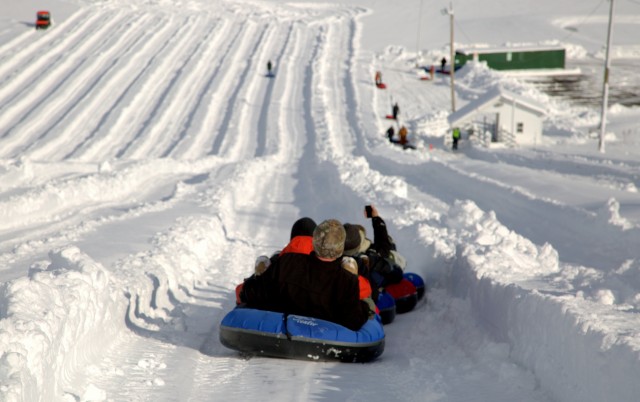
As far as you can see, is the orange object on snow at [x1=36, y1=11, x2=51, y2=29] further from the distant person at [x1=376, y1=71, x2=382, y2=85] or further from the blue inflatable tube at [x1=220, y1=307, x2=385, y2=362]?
the blue inflatable tube at [x1=220, y1=307, x2=385, y2=362]

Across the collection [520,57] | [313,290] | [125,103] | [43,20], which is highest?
[43,20]

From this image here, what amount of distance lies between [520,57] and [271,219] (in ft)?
142

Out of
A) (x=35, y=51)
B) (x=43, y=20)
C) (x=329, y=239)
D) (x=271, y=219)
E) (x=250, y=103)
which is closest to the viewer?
(x=329, y=239)

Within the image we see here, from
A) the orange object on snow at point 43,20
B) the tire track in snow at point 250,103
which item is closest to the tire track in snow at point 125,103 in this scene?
the tire track in snow at point 250,103

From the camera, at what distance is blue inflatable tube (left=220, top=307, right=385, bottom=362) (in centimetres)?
664

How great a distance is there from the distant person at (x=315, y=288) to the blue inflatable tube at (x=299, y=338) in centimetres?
8

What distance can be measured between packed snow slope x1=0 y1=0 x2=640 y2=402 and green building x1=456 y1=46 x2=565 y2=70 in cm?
298

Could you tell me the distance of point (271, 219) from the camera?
17.2 meters

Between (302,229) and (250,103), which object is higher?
(302,229)

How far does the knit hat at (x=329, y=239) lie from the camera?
247 inches

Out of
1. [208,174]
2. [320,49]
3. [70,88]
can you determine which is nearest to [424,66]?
[320,49]

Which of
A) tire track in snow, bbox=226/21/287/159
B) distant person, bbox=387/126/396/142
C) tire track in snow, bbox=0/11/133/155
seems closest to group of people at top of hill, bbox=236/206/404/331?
tire track in snow, bbox=226/21/287/159

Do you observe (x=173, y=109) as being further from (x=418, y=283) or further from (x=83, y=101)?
(x=418, y=283)

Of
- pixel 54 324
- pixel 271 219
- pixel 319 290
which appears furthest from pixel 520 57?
pixel 54 324
